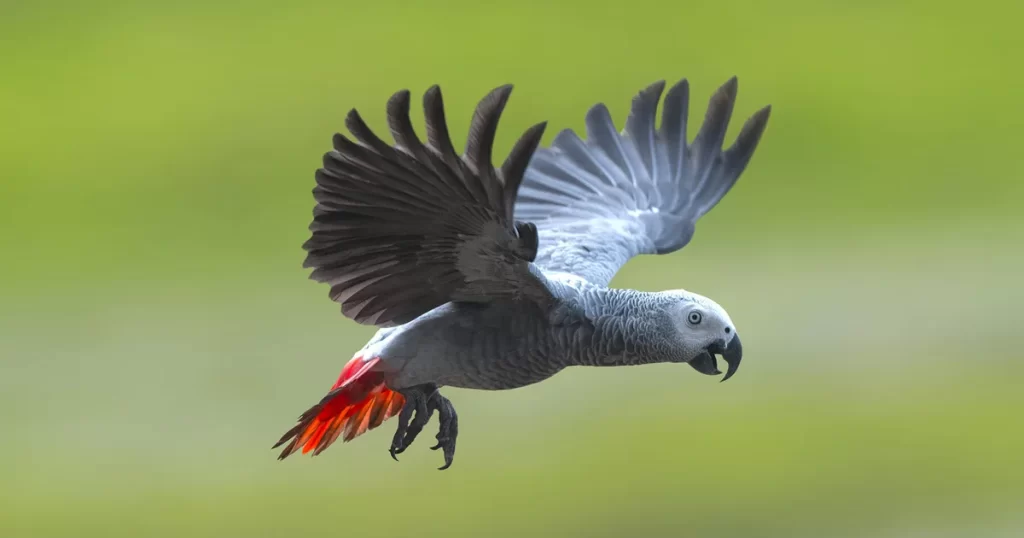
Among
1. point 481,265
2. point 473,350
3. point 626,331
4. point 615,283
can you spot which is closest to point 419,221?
point 481,265

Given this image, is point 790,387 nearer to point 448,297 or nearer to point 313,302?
point 313,302

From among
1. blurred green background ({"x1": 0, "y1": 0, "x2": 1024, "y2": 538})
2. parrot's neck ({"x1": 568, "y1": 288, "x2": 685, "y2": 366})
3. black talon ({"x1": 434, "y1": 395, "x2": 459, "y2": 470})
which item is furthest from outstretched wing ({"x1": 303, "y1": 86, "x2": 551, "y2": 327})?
blurred green background ({"x1": 0, "y1": 0, "x2": 1024, "y2": 538})

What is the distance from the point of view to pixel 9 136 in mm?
13562

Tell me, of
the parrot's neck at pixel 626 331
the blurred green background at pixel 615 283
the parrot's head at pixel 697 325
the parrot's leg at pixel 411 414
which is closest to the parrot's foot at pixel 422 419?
the parrot's leg at pixel 411 414

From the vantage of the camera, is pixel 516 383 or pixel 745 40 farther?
pixel 745 40

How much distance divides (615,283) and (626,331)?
7754 millimetres

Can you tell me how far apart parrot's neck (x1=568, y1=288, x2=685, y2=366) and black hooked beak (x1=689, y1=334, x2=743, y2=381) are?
0.10m

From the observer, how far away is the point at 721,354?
3.77m

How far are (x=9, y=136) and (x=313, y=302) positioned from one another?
11.2ft

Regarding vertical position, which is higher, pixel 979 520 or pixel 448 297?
pixel 979 520

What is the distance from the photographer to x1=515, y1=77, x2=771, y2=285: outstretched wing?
4617mm

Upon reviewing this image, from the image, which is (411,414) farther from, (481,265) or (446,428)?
(481,265)

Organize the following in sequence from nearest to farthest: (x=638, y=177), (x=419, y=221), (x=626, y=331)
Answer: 1. (x=419, y=221)
2. (x=626, y=331)
3. (x=638, y=177)

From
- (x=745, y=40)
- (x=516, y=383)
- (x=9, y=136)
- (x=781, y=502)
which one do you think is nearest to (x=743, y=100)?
(x=745, y=40)
